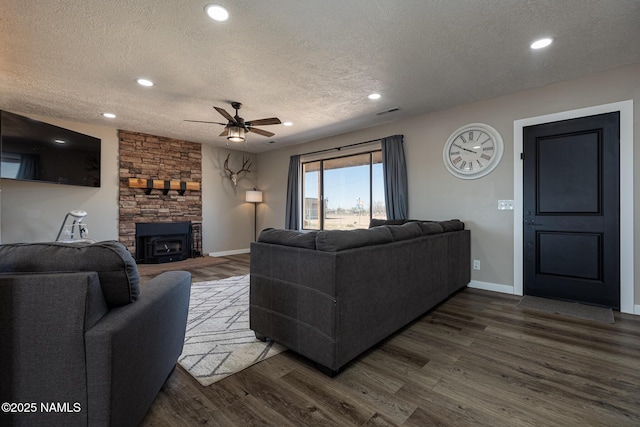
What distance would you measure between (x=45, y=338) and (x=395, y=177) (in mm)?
4225

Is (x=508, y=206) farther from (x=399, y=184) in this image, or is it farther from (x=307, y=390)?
(x=307, y=390)

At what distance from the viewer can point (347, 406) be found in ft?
4.85

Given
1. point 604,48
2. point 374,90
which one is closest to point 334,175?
point 374,90

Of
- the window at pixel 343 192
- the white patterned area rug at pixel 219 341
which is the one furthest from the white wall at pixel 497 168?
the white patterned area rug at pixel 219 341

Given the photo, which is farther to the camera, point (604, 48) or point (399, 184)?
point (399, 184)

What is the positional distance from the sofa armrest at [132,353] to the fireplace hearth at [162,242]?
4.40 meters

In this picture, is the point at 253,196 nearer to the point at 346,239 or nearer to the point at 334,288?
the point at 346,239

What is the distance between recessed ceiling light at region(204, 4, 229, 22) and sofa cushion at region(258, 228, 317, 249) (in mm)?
1652

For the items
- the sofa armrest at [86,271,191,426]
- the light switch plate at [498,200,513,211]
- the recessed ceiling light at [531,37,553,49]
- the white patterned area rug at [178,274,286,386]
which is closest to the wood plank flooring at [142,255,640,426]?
the white patterned area rug at [178,274,286,386]

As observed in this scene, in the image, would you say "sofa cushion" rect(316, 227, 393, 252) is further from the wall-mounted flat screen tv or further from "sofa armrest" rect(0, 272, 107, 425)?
the wall-mounted flat screen tv

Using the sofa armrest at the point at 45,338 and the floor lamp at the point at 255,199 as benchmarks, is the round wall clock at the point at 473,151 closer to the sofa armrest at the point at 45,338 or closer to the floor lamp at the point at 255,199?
the sofa armrest at the point at 45,338

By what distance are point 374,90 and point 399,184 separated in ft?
5.13

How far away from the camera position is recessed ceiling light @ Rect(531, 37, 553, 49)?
2.38m

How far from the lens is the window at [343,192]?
5027 mm
